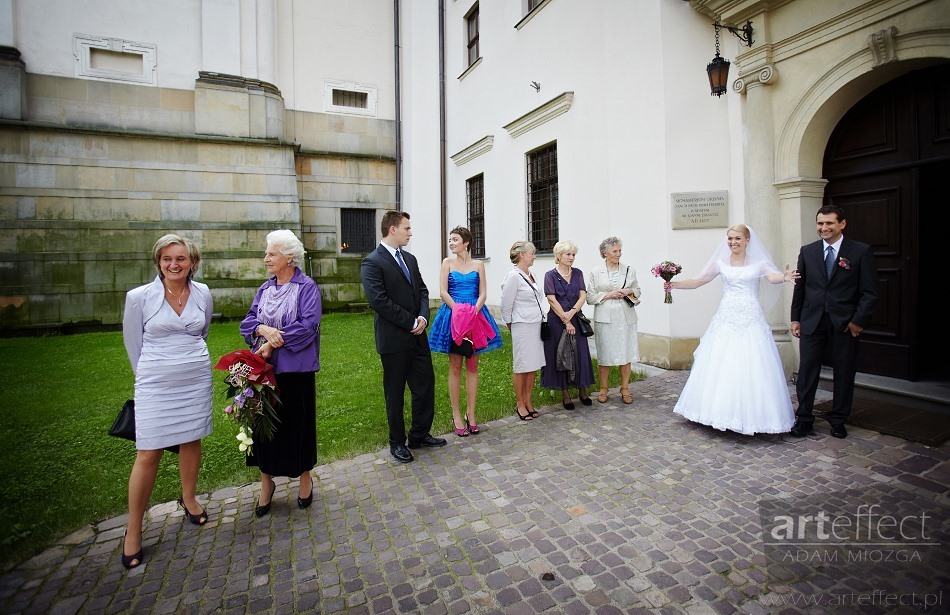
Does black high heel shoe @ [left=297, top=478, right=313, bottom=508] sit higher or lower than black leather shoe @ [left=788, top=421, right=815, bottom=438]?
lower

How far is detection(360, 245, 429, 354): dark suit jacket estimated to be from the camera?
4.24 metres

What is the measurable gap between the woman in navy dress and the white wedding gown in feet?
3.79

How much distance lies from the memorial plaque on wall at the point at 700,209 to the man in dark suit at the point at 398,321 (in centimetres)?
456

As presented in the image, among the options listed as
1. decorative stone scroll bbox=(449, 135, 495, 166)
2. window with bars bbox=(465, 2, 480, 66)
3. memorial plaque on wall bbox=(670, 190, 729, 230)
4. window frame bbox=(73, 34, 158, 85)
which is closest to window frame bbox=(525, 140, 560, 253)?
decorative stone scroll bbox=(449, 135, 495, 166)

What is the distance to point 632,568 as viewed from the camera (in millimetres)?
2764

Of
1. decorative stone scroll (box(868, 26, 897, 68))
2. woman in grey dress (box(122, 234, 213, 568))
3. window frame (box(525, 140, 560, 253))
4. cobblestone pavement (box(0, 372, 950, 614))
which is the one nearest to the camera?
cobblestone pavement (box(0, 372, 950, 614))

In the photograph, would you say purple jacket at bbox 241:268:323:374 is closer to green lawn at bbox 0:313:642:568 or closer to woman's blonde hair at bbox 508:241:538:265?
green lawn at bbox 0:313:642:568

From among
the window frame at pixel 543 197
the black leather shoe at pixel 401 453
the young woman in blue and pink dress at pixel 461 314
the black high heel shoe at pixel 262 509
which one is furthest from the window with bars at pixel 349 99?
the black high heel shoe at pixel 262 509

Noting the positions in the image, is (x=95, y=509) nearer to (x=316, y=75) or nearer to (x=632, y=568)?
(x=632, y=568)

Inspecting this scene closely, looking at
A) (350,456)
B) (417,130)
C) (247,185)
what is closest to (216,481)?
(350,456)

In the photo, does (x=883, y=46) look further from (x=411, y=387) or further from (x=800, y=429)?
(x=411, y=387)

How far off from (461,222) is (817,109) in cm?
948

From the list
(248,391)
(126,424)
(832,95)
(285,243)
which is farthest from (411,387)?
(832,95)

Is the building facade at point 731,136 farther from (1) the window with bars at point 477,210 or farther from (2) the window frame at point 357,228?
(2) the window frame at point 357,228
